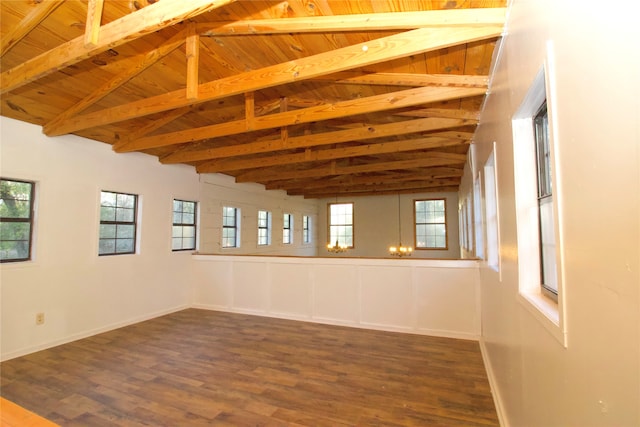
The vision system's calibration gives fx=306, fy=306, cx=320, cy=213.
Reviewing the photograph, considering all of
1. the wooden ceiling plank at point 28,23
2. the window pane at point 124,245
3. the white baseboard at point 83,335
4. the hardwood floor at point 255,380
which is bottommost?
the hardwood floor at point 255,380

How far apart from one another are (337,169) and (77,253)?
169 inches

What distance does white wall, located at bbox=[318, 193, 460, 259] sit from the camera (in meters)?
8.98

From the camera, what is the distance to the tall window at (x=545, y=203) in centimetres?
142

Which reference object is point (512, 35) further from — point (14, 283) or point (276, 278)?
point (14, 283)

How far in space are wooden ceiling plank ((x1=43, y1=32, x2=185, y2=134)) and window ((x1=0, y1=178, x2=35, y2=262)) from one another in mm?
733

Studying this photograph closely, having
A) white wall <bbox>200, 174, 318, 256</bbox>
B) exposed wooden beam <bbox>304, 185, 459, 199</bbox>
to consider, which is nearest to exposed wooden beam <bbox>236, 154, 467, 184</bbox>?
white wall <bbox>200, 174, 318, 256</bbox>

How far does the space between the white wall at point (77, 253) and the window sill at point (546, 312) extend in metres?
4.77

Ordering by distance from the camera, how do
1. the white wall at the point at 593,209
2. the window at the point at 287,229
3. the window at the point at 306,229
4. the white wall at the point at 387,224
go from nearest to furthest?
the white wall at the point at 593,209 → the white wall at the point at 387,224 → the window at the point at 287,229 → the window at the point at 306,229

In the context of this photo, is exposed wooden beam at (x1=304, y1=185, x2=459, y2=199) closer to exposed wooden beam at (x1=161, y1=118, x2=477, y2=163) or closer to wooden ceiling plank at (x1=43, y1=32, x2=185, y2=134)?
exposed wooden beam at (x1=161, y1=118, x2=477, y2=163)

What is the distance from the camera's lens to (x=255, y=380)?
2.78 m

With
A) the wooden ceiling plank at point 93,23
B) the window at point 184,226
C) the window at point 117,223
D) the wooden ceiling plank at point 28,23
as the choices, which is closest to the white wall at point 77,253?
the window at point 117,223

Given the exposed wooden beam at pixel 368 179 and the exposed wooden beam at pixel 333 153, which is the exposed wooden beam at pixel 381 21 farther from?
the exposed wooden beam at pixel 368 179

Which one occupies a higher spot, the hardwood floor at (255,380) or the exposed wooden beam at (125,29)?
the exposed wooden beam at (125,29)

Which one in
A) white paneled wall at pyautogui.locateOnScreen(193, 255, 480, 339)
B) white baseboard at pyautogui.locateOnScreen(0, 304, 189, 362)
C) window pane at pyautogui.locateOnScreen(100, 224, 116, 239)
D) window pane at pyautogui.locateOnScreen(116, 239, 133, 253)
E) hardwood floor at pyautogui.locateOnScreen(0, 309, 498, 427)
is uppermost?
window pane at pyautogui.locateOnScreen(100, 224, 116, 239)
